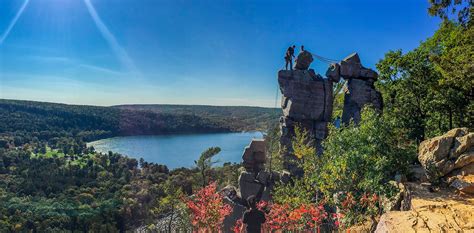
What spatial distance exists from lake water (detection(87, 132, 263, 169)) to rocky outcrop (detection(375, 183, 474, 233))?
209 ft

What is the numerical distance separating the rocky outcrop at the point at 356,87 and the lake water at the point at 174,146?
51.6 meters

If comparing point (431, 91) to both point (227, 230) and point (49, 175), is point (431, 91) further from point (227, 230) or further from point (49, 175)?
point (49, 175)

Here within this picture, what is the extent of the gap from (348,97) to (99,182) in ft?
182

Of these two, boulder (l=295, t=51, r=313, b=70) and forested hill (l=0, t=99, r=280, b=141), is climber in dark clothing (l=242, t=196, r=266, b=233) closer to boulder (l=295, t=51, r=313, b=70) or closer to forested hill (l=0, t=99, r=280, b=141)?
boulder (l=295, t=51, r=313, b=70)

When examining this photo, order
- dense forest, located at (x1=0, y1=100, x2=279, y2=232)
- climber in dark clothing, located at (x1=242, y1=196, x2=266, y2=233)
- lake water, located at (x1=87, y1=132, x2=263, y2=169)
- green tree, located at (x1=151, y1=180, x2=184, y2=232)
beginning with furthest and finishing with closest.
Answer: lake water, located at (x1=87, y1=132, x2=263, y2=169), dense forest, located at (x1=0, y1=100, x2=279, y2=232), green tree, located at (x1=151, y1=180, x2=184, y2=232), climber in dark clothing, located at (x1=242, y1=196, x2=266, y2=233)

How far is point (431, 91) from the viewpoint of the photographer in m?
13.7

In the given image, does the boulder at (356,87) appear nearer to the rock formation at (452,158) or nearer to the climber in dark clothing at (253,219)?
the rock formation at (452,158)

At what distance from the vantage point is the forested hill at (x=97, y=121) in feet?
395

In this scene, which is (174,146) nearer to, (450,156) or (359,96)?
(359,96)

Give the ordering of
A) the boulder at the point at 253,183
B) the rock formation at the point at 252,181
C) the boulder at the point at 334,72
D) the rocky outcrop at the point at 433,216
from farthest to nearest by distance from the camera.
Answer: the boulder at the point at 334,72 < the boulder at the point at 253,183 < the rock formation at the point at 252,181 < the rocky outcrop at the point at 433,216

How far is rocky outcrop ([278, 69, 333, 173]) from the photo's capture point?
22328 mm

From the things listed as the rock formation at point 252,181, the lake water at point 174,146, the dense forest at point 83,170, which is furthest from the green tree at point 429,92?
the lake water at point 174,146

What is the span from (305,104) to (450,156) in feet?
45.5

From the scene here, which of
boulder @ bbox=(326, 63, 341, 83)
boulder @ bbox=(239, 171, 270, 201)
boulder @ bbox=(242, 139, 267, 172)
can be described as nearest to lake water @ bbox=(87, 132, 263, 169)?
boulder @ bbox=(242, 139, 267, 172)
